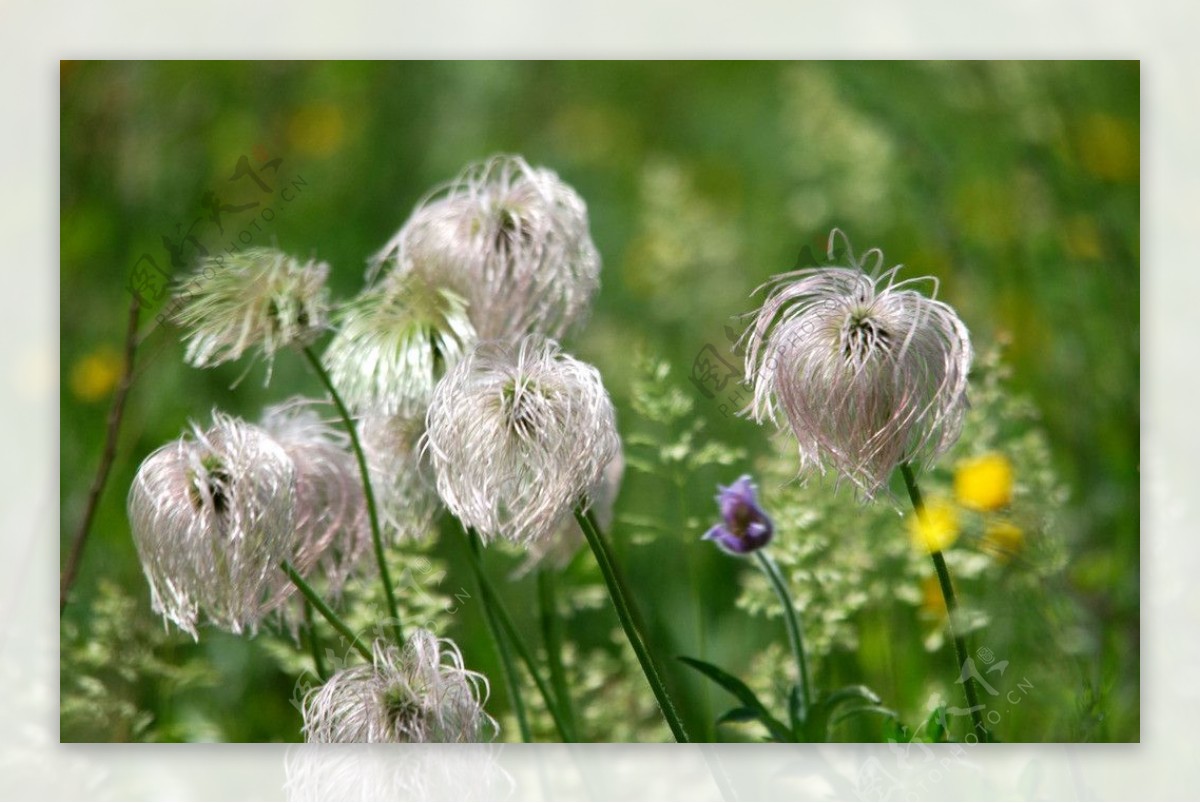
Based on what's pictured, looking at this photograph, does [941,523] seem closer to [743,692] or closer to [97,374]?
[743,692]

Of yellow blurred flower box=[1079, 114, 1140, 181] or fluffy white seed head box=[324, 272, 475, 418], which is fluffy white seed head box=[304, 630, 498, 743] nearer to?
fluffy white seed head box=[324, 272, 475, 418]

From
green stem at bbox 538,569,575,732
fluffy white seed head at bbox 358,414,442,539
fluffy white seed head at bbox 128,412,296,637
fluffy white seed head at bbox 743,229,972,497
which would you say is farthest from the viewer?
green stem at bbox 538,569,575,732

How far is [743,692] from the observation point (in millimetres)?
1367

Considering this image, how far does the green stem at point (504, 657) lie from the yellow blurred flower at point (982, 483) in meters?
0.51

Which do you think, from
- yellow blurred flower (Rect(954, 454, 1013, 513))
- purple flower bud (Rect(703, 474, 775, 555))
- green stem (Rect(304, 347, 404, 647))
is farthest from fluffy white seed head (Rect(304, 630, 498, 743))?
yellow blurred flower (Rect(954, 454, 1013, 513))

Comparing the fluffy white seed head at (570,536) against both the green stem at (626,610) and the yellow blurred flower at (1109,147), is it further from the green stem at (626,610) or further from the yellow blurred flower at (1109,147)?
the yellow blurred flower at (1109,147)

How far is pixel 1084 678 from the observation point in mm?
1502

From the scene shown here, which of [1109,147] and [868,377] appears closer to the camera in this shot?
[868,377]

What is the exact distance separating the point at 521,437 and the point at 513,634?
29cm

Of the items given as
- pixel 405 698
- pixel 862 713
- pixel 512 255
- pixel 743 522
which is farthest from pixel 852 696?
pixel 512 255

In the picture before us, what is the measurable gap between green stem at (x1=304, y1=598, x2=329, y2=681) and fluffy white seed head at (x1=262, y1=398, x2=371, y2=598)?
37 mm

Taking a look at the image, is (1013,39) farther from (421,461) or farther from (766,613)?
(421,461)

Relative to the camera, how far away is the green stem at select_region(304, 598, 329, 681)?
143cm

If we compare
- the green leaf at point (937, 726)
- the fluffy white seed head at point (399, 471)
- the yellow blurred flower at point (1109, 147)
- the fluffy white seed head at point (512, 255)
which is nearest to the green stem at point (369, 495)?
the fluffy white seed head at point (399, 471)
